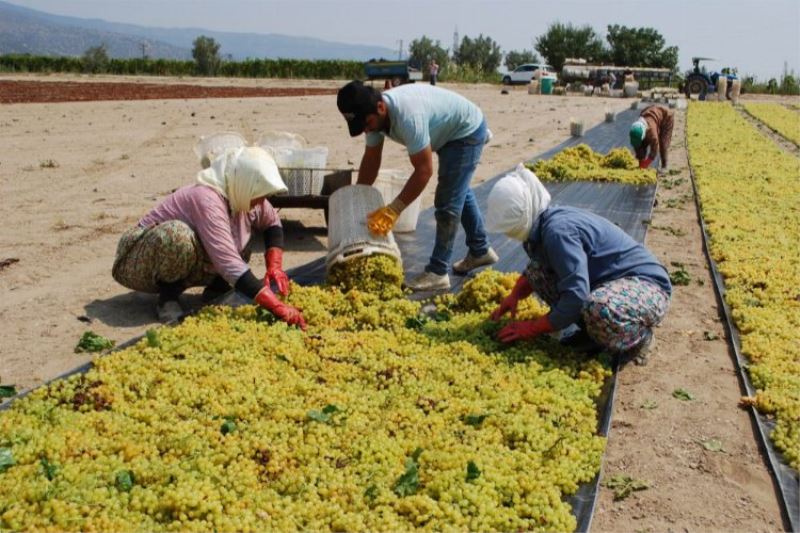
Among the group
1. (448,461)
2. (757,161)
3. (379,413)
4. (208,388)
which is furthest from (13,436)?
(757,161)

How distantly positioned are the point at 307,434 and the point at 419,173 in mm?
2220

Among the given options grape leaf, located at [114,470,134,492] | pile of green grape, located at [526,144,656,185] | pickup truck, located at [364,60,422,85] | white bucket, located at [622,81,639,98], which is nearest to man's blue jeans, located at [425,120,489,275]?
grape leaf, located at [114,470,134,492]

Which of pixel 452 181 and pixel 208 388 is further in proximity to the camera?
pixel 452 181

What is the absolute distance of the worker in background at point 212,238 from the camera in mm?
4809

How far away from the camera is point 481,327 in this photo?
184 inches

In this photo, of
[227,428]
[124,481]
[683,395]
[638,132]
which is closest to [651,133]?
[638,132]

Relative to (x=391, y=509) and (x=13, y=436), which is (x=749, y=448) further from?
(x=13, y=436)

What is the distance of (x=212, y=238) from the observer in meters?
4.84

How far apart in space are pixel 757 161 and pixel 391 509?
11.8m

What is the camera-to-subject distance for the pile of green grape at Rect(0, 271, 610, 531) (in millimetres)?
2875

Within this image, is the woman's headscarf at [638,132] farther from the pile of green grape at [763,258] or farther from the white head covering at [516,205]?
the white head covering at [516,205]

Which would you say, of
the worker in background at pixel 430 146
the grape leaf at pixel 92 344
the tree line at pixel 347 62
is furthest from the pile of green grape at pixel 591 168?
the tree line at pixel 347 62

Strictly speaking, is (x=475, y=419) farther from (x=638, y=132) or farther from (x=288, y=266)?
(x=638, y=132)

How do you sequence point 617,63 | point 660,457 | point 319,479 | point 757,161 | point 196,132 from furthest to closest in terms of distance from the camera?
point 617,63, point 196,132, point 757,161, point 660,457, point 319,479
